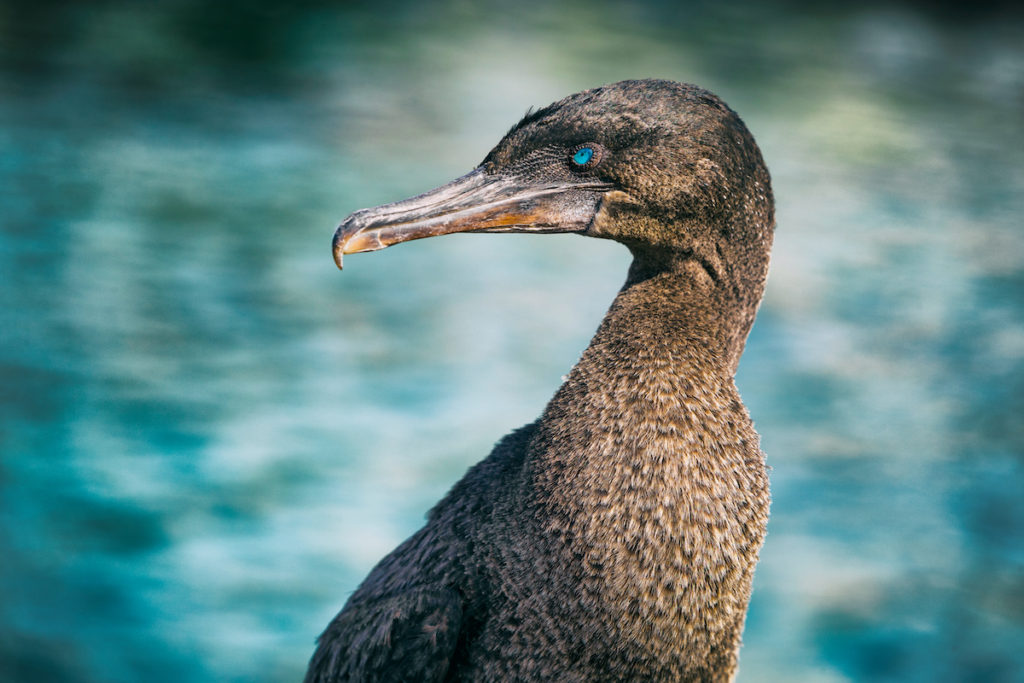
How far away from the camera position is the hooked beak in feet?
8.23

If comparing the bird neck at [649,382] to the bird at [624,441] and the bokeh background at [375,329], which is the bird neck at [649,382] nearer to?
the bird at [624,441]

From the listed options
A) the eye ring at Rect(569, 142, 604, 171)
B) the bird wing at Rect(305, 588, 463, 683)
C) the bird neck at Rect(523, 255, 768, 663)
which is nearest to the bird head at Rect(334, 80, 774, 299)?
the eye ring at Rect(569, 142, 604, 171)

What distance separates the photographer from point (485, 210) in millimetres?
2572

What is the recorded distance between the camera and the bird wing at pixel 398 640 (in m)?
2.55

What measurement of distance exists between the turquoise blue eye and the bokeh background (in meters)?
3.54

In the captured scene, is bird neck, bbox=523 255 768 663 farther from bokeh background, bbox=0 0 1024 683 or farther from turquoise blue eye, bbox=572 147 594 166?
bokeh background, bbox=0 0 1024 683

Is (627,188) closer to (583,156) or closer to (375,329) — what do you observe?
(583,156)

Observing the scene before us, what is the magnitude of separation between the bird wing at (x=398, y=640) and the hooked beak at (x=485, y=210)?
832 mm

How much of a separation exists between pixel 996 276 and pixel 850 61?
4.60 metres

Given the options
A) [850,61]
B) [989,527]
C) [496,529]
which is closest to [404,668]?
[496,529]

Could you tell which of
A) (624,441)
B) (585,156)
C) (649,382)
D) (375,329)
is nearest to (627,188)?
(585,156)

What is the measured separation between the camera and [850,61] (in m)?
12.3

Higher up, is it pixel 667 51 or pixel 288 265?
pixel 667 51

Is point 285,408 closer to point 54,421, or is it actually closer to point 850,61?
point 54,421
